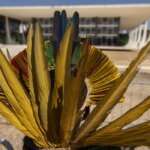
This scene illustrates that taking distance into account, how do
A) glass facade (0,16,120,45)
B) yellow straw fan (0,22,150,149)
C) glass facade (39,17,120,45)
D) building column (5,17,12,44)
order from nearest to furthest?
1. yellow straw fan (0,22,150,149)
2. glass facade (0,16,120,45)
3. glass facade (39,17,120,45)
4. building column (5,17,12,44)

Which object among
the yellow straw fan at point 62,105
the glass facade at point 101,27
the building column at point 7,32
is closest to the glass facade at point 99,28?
the glass facade at point 101,27

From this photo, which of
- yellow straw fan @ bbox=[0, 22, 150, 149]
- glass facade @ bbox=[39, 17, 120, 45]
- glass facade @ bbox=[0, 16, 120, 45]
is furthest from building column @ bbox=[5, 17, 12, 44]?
yellow straw fan @ bbox=[0, 22, 150, 149]

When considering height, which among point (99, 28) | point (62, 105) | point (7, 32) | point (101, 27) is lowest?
point (7, 32)

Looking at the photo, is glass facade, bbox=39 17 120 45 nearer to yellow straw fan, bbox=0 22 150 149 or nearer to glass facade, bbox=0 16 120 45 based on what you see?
glass facade, bbox=0 16 120 45

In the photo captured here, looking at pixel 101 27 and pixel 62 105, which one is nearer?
pixel 62 105

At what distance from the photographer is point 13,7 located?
36.7 meters

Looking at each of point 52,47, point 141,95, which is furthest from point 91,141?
point 141,95

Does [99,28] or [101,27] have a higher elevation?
Answer: [101,27]

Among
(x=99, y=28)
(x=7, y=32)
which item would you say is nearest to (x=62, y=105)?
(x=99, y=28)

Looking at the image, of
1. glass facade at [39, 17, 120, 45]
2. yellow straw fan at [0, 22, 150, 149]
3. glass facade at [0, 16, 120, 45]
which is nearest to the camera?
yellow straw fan at [0, 22, 150, 149]

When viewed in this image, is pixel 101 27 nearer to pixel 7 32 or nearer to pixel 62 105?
pixel 7 32

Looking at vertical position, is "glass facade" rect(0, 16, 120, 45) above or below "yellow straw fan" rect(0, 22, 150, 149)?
below

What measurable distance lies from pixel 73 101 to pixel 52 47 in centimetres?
68

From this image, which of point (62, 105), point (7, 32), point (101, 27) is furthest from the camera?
point (7, 32)
